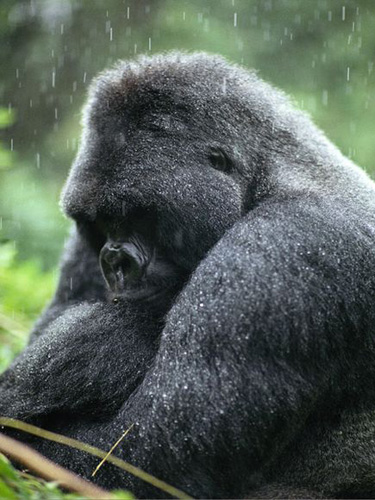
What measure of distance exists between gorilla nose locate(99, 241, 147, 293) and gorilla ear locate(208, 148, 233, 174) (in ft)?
1.56

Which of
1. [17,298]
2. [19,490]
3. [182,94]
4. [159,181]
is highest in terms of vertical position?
[182,94]

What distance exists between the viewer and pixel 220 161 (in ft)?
11.3

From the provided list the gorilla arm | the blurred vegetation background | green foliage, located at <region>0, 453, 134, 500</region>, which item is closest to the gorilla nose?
the gorilla arm

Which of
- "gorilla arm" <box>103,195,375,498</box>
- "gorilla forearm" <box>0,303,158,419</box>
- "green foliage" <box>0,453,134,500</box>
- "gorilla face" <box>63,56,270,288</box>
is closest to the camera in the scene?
"green foliage" <box>0,453,134,500</box>

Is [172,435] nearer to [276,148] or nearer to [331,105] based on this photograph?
[276,148]

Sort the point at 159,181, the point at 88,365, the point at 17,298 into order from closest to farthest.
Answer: the point at 88,365 → the point at 159,181 → the point at 17,298

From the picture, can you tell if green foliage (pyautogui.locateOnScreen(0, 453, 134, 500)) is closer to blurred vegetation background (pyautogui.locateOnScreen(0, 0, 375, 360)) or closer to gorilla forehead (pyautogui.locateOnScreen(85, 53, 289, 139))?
gorilla forehead (pyautogui.locateOnScreen(85, 53, 289, 139))

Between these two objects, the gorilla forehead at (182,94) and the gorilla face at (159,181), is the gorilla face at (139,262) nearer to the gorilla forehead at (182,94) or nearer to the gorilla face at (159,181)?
the gorilla face at (159,181)

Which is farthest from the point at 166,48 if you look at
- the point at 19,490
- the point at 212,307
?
the point at 19,490

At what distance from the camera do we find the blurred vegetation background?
8.24m

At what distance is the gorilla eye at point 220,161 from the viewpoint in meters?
3.43

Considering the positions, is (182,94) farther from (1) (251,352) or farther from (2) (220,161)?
(1) (251,352)

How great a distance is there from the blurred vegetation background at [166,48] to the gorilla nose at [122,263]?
4.58 metres

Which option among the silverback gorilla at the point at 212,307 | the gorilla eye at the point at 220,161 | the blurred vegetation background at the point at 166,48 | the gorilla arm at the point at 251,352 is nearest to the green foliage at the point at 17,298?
the silverback gorilla at the point at 212,307
